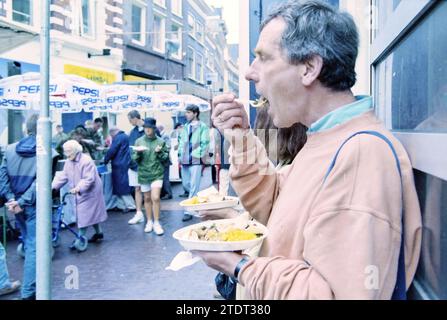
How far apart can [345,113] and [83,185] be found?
148 inches

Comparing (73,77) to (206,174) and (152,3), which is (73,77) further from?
(152,3)

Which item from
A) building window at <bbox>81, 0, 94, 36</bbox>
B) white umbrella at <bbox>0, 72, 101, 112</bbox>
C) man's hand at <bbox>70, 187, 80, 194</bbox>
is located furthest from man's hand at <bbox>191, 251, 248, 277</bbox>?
white umbrella at <bbox>0, 72, 101, 112</bbox>

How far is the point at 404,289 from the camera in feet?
2.49

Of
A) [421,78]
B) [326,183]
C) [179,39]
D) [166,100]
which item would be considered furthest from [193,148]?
[166,100]

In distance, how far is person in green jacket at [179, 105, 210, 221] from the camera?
3.57 metres

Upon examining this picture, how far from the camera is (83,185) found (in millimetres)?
4273

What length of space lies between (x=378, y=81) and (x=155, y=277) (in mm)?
2174

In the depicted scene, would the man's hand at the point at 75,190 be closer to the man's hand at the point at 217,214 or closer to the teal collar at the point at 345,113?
the man's hand at the point at 217,214

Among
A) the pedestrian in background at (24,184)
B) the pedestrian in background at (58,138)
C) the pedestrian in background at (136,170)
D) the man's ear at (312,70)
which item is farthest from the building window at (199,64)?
the pedestrian in background at (136,170)

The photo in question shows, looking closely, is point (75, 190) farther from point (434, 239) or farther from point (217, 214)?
point (434, 239)

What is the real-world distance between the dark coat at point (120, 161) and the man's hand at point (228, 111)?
178 inches

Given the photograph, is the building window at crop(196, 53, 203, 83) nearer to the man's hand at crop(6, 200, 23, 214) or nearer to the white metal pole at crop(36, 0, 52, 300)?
the white metal pole at crop(36, 0, 52, 300)

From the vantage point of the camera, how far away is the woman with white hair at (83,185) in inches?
158

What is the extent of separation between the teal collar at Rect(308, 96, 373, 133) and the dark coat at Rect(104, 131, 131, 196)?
473 cm
